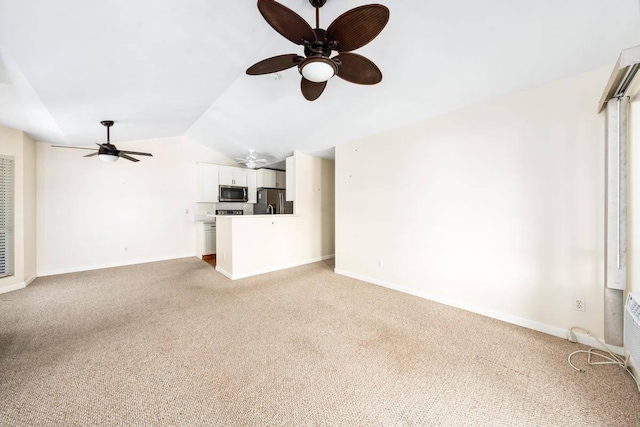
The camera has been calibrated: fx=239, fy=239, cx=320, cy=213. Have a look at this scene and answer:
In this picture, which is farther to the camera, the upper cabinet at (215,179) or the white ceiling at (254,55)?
the upper cabinet at (215,179)

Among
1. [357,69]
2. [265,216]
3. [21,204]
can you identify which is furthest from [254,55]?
[21,204]

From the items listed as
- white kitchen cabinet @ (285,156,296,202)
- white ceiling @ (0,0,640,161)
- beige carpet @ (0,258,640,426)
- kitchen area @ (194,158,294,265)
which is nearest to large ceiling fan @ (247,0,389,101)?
white ceiling @ (0,0,640,161)

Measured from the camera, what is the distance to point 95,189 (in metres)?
4.75

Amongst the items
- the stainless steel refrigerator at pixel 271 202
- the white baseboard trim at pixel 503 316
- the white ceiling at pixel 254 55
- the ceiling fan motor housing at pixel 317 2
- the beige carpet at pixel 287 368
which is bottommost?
the beige carpet at pixel 287 368

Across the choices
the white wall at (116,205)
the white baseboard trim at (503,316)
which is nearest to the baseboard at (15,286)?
the white wall at (116,205)

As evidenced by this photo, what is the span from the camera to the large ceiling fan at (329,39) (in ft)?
4.17

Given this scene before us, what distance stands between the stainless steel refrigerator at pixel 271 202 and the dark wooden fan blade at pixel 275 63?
4.34 m

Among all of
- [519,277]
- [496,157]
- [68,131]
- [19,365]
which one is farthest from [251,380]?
[68,131]

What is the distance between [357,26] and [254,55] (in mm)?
1645

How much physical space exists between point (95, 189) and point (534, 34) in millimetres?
6840

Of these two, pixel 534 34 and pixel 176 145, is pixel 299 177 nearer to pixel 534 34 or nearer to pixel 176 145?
pixel 176 145

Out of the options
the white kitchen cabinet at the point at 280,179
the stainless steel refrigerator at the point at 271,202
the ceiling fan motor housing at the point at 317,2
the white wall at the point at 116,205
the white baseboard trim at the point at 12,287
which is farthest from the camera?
the white kitchen cabinet at the point at 280,179

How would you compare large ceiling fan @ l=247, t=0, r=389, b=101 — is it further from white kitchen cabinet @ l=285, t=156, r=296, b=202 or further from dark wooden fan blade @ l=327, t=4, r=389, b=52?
white kitchen cabinet @ l=285, t=156, r=296, b=202

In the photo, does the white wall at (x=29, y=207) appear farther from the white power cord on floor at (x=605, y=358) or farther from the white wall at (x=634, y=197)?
the white wall at (x=634, y=197)
